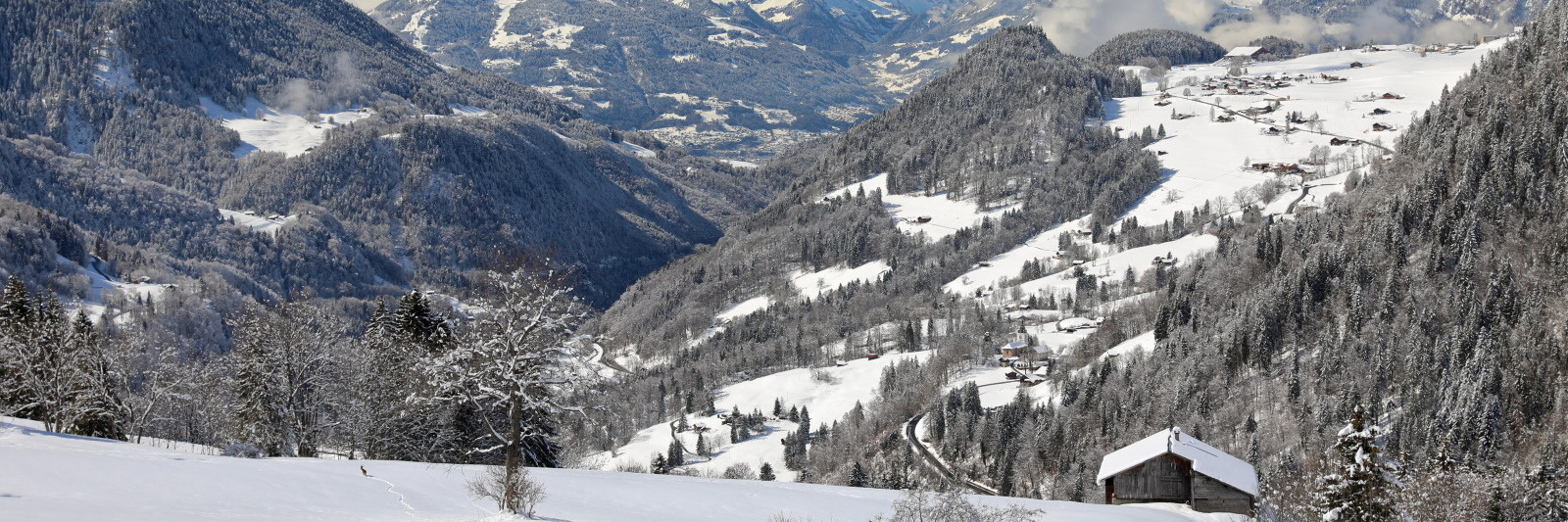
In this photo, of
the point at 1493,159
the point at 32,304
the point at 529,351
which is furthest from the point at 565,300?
the point at 1493,159

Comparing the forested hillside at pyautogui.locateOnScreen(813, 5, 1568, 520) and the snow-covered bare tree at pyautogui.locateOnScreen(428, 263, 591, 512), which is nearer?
the snow-covered bare tree at pyautogui.locateOnScreen(428, 263, 591, 512)

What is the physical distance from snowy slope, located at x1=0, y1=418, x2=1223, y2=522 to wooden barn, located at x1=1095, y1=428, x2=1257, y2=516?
104 inches

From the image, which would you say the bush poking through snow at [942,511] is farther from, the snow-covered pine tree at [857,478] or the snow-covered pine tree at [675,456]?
the snow-covered pine tree at [675,456]

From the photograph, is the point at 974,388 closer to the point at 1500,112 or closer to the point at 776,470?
the point at 776,470

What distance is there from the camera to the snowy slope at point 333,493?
3681cm

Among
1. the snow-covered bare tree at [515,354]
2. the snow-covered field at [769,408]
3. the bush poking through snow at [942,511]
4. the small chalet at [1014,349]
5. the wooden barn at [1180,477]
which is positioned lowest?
the snow-covered field at [769,408]

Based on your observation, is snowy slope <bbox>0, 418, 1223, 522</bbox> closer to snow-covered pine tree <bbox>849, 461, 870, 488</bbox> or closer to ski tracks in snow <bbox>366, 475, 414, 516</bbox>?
ski tracks in snow <bbox>366, 475, 414, 516</bbox>

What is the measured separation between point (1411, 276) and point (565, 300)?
114849mm

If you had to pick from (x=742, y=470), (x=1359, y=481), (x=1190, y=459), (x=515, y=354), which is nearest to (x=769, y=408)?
(x=742, y=470)

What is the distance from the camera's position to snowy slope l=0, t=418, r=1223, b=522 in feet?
121

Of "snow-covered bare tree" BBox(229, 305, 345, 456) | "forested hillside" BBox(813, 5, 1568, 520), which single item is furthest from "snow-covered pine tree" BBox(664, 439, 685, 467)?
"snow-covered bare tree" BBox(229, 305, 345, 456)

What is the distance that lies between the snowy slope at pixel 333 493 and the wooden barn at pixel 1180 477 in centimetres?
265

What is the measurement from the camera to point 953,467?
129 meters

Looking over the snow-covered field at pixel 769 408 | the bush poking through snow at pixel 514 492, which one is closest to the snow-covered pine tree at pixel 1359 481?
the bush poking through snow at pixel 514 492
